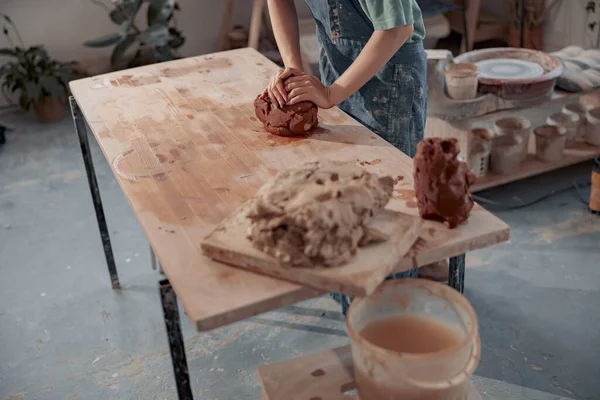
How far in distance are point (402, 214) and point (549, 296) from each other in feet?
4.69

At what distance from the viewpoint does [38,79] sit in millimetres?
4207

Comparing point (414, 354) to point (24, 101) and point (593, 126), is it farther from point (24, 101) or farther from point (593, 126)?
point (24, 101)

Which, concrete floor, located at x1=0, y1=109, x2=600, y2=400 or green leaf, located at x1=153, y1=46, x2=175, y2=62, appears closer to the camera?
concrete floor, located at x1=0, y1=109, x2=600, y2=400

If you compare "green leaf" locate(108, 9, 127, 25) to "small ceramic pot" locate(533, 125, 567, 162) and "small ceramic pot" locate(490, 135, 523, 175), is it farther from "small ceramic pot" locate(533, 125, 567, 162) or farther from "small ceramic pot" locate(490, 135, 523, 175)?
"small ceramic pot" locate(533, 125, 567, 162)

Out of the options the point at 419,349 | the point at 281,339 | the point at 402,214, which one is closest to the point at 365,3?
the point at 402,214

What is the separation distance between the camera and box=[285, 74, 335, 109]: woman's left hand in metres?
1.88

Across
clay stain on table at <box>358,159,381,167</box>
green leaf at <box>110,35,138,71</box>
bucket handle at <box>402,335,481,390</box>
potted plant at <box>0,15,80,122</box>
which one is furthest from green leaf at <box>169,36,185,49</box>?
bucket handle at <box>402,335,481,390</box>

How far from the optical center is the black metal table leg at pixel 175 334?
1.37m

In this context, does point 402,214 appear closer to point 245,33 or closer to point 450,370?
point 450,370

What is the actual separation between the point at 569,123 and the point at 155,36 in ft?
8.56

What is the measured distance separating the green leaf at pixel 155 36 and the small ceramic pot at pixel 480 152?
7.17 feet

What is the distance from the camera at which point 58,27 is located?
15.1 feet

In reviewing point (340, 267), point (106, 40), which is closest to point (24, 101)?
point (106, 40)

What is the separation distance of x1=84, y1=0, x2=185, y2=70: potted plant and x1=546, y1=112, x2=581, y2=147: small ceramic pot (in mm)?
2458
